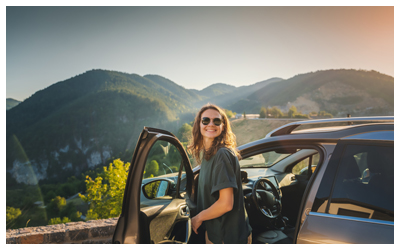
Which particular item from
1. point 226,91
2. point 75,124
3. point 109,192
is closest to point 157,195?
point 109,192

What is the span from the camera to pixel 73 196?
49.8 meters

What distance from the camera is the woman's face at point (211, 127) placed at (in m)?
1.80

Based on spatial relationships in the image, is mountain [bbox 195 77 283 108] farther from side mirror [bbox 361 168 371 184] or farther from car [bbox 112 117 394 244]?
side mirror [bbox 361 168 371 184]

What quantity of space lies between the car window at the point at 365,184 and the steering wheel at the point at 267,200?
41.3 inches

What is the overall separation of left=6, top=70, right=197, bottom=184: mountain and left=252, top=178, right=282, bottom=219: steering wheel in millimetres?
59284

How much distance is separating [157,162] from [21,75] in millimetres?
80851

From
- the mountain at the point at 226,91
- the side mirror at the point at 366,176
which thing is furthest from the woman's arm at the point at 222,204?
the mountain at the point at 226,91

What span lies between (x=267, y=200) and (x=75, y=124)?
87.8m

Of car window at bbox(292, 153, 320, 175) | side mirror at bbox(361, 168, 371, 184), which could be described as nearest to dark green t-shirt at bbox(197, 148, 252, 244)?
side mirror at bbox(361, 168, 371, 184)

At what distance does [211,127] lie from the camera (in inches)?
71.7

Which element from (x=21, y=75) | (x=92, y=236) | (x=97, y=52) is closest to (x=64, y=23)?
(x=21, y=75)

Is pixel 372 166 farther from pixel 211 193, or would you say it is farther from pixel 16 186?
pixel 16 186

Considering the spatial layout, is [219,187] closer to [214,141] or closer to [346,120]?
[214,141]

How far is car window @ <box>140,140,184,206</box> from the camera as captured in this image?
1628 millimetres
